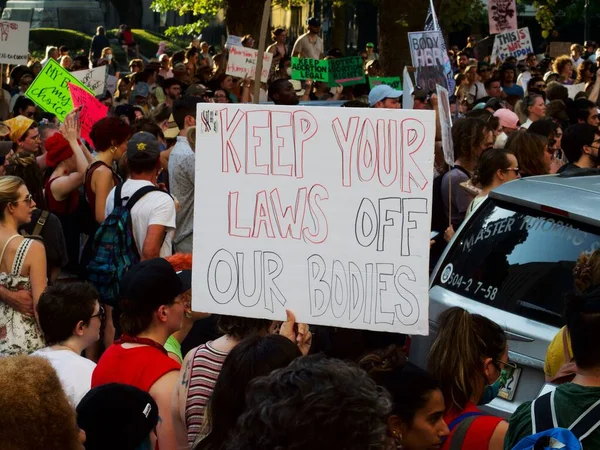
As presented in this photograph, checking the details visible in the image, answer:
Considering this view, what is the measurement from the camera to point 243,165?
469 centimetres

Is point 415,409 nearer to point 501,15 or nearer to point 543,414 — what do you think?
point 543,414

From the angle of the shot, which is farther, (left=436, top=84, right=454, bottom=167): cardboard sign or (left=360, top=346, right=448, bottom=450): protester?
Answer: (left=436, top=84, right=454, bottom=167): cardboard sign

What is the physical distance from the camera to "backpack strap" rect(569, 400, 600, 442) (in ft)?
11.2

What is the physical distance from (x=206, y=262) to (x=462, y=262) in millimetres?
1762

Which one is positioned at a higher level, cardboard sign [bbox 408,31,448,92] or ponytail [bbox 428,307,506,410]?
cardboard sign [bbox 408,31,448,92]

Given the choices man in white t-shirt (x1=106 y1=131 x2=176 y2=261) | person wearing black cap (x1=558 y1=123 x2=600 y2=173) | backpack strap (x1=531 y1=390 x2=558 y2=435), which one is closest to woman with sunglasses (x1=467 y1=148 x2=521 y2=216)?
person wearing black cap (x1=558 y1=123 x2=600 y2=173)

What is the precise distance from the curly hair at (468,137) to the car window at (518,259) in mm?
2745

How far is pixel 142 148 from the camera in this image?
7211 mm

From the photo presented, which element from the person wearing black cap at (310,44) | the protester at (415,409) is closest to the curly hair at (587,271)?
the protester at (415,409)

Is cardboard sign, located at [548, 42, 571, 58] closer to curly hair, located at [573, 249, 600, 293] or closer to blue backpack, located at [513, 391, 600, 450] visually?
curly hair, located at [573, 249, 600, 293]

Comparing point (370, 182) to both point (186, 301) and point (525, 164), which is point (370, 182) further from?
point (525, 164)

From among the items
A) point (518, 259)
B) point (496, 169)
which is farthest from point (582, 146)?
point (518, 259)

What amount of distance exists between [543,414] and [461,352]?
79 cm

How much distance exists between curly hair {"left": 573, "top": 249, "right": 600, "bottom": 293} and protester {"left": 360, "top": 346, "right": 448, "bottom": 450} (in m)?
1.22
